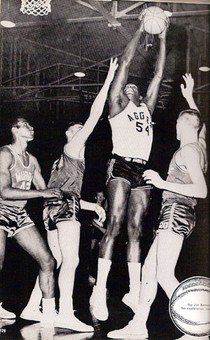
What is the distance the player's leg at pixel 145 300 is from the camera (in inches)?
86.0

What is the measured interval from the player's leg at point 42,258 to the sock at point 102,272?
23 cm

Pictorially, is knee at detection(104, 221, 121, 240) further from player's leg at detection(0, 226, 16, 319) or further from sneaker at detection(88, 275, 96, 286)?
player's leg at detection(0, 226, 16, 319)

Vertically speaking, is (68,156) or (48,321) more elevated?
(68,156)

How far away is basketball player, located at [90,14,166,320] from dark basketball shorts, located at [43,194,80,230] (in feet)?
0.61

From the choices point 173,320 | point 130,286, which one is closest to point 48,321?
→ point 130,286

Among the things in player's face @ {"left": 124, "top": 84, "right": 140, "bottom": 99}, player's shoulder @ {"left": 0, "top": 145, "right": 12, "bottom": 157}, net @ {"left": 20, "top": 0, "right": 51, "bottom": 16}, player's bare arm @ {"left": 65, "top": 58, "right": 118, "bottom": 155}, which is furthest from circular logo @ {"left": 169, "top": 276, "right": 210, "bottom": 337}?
net @ {"left": 20, "top": 0, "right": 51, "bottom": 16}

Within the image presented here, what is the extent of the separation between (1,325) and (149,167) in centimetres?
108

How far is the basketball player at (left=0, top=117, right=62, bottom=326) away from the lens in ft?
7.32

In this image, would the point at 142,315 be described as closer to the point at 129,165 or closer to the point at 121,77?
the point at 129,165

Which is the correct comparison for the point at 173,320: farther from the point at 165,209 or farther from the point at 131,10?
the point at 131,10

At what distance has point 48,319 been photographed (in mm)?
2211

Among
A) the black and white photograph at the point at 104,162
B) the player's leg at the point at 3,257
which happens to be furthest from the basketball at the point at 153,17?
the player's leg at the point at 3,257

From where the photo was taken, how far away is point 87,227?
2270 mm

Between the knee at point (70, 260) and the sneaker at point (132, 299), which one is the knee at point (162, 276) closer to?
the sneaker at point (132, 299)
